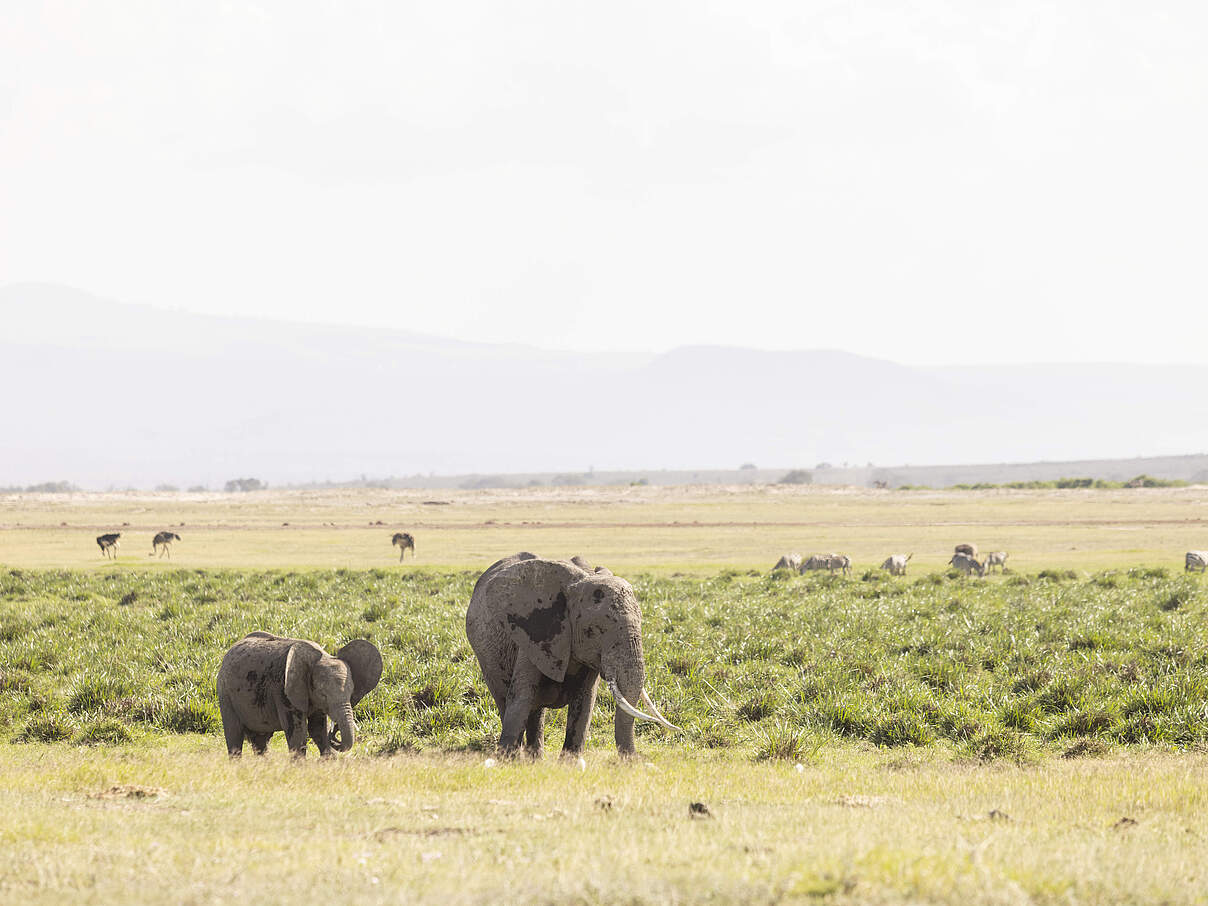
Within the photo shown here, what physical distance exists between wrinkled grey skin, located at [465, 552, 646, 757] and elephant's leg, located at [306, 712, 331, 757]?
2.05 m

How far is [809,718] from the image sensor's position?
1577cm

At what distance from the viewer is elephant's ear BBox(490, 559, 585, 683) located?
1243 cm

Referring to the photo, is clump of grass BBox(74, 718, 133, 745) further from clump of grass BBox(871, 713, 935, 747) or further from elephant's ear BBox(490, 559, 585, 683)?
clump of grass BBox(871, 713, 935, 747)

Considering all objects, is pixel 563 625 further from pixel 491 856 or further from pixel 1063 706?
pixel 1063 706

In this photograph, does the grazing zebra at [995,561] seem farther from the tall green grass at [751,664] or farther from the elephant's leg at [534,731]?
the elephant's leg at [534,731]

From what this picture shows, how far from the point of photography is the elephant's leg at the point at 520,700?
1257cm

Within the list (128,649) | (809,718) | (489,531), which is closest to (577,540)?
(489,531)

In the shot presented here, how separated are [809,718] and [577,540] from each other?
50.3 meters

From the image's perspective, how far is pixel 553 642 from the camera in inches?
490

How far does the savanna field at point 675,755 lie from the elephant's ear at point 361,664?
0.91m

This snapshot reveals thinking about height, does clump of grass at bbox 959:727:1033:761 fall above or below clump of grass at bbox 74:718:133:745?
above

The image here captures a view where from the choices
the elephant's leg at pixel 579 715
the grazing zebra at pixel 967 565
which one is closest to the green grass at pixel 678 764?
the elephant's leg at pixel 579 715

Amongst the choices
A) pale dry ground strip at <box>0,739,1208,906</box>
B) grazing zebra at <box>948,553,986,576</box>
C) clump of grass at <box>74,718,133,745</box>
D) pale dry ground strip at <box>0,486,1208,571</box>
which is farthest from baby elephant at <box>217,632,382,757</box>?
pale dry ground strip at <box>0,486,1208,571</box>

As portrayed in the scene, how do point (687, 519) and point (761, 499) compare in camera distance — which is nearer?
point (687, 519)
